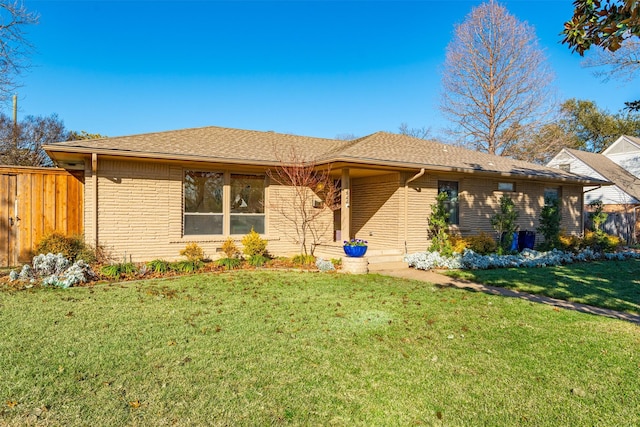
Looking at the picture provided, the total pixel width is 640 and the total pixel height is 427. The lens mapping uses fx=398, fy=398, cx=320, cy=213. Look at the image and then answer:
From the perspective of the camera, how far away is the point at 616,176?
24.4 metres

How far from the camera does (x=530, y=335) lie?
4.78m

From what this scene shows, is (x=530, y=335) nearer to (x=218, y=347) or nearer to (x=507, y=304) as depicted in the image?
(x=507, y=304)

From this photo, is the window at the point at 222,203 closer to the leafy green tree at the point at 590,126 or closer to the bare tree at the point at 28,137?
the bare tree at the point at 28,137

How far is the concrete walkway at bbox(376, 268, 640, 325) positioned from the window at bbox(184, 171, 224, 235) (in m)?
4.48

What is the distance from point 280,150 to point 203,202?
288 centimetres

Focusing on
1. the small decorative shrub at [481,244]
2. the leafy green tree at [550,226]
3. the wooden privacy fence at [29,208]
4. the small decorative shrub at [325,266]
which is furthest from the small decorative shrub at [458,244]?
the wooden privacy fence at [29,208]

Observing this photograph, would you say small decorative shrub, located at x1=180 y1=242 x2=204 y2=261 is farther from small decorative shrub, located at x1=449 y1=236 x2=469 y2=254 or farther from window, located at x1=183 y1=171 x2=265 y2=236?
small decorative shrub, located at x1=449 y1=236 x2=469 y2=254

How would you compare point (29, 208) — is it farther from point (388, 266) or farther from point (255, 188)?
point (388, 266)

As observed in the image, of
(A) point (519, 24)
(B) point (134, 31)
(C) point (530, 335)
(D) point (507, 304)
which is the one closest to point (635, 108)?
(D) point (507, 304)

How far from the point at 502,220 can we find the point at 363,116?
64.3 feet


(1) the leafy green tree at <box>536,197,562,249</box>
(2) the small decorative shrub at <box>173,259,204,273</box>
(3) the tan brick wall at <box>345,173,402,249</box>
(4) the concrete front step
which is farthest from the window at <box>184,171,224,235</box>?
(1) the leafy green tree at <box>536,197,562,249</box>

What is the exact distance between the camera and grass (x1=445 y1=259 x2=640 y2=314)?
6.80 m

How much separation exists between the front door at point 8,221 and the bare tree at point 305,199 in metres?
6.30

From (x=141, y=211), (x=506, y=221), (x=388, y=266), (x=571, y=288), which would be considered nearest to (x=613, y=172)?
(x=506, y=221)
